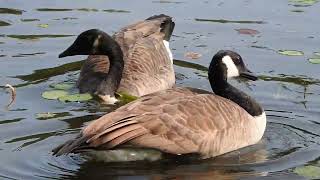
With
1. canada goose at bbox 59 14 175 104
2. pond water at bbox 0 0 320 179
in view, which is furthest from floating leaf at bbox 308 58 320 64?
canada goose at bbox 59 14 175 104

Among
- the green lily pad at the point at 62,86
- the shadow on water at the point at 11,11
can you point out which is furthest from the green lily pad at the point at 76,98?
the shadow on water at the point at 11,11

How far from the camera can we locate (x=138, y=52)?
1368 cm

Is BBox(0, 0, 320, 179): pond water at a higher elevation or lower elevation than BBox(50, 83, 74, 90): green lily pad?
higher

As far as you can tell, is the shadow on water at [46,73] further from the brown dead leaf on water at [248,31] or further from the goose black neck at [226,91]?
the goose black neck at [226,91]

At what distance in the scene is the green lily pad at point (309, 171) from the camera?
9.69 metres

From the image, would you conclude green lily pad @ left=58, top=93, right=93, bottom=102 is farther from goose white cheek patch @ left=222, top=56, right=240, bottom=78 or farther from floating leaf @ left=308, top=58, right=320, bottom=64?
floating leaf @ left=308, top=58, right=320, bottom=64

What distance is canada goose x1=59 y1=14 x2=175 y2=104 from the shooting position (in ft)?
42.5

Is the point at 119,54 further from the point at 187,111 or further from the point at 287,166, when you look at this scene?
the point at 287,166

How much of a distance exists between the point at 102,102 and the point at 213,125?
2.78 metres

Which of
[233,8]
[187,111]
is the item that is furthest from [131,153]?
[233,8]

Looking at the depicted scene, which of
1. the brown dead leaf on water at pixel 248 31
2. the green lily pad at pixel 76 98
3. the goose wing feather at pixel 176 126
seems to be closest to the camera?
the goose wing feather at pixel 176 126

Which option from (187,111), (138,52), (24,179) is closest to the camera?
(24,179)

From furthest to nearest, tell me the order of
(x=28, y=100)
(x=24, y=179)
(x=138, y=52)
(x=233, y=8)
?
(x=233, y=8), (x=138, y=52), (x=28, y=100), (x=24, y=179)

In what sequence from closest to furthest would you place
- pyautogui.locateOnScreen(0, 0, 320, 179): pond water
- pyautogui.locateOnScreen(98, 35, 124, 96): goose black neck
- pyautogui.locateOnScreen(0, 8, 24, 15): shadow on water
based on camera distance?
pyautogui.locateOnScreen(0, 0, 320, 179): pond water < pyautogui.locateOnScreen(98, 35, 124, 96): goose black neck < pyautogui.locateOnScreen(0, 8, 24, 15): shadow on water
